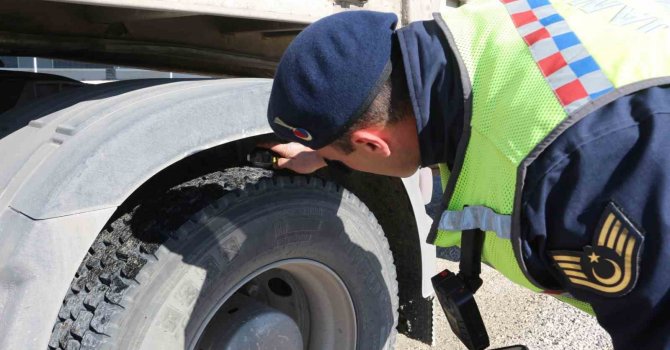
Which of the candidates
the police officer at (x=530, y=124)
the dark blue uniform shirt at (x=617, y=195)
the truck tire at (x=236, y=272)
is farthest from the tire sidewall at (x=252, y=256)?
the dark blue uniform shirt at (x=617, y=195)

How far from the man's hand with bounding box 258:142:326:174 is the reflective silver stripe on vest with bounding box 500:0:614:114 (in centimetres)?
79

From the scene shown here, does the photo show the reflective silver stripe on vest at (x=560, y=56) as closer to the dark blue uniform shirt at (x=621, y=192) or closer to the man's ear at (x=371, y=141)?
the dark blue uniform shirt at (x=621, y=192)

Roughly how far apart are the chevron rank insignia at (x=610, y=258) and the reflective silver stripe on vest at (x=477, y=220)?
0.38 feet

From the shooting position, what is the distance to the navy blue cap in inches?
51.8

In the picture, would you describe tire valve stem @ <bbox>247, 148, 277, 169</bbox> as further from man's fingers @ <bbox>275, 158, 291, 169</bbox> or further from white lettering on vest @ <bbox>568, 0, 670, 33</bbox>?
white lettering on vest @ <bbox>568, 0, 670, 33</bbox>

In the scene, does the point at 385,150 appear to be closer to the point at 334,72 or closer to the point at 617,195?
the point at 334,72

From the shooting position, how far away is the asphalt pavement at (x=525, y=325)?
330 cm

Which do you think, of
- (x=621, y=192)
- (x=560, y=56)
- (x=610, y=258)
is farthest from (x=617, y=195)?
(x=560, y=56)

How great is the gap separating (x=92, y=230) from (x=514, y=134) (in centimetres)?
97

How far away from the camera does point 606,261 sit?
1102 millimetres

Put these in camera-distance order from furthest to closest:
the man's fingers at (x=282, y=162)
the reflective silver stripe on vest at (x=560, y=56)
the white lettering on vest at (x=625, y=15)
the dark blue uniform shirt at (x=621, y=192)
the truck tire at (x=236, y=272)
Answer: the man's fingers at (x=282, y=162) < the truck tire at (x=236, y=272) < the white lettering on vest at (x=625, y=15) < the reflective silver stripe on vest at (x=560, y=56) < the dark blue uniform shirt at (x=621, y=192)

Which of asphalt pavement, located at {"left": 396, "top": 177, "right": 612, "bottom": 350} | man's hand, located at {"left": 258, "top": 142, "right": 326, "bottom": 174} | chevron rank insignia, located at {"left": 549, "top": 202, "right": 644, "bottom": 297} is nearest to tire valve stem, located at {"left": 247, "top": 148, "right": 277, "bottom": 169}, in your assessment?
man's hand, located at {"left": 258, "top": 142, "right": 326, "bottom": 174}

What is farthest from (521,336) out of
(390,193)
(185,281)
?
(185,281)

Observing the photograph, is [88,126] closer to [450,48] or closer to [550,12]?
[450,48]
